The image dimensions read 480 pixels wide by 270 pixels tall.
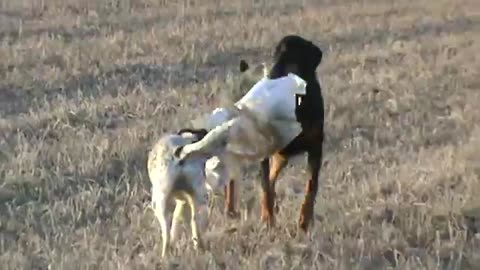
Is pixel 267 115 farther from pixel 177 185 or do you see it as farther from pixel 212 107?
pixel 212 107

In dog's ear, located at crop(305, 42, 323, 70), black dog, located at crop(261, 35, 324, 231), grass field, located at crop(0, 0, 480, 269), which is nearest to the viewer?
grass field, located at crop(0, 0, 480, 269)

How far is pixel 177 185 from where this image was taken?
5508 mm

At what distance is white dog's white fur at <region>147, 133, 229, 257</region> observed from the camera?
5473 mm

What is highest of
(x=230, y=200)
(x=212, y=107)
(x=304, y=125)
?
(x=304, y=125)

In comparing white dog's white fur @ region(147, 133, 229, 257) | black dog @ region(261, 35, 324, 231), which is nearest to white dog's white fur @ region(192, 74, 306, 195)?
white dog's white fur @ region(147, 133, 229, 257)

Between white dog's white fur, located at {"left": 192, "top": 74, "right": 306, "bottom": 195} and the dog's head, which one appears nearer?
white dog's white fur, located at {"left": 192, "top": 74, "right": 306, "bottom": 195}

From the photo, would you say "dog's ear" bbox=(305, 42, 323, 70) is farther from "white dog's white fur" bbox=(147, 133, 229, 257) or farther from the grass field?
"white dog's white fur" bbox=(147, 133, 229, 257)

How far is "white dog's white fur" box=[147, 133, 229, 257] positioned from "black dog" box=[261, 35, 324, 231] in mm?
634

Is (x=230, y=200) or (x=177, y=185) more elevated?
(x=177, y=185)

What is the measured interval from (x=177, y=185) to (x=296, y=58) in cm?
132

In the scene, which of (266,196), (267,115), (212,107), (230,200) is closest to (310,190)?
(266,196)

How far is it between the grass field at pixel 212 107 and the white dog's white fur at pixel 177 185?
182 mm

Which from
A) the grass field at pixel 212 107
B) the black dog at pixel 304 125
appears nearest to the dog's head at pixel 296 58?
the black dog at pixel 304 125

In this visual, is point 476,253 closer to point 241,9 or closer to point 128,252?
point 128,252
